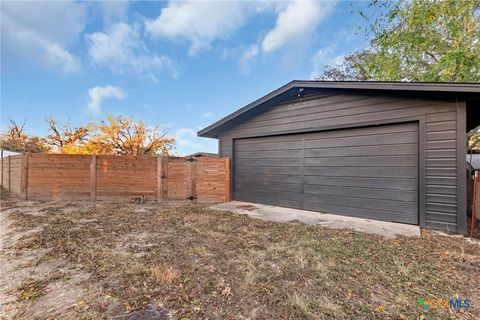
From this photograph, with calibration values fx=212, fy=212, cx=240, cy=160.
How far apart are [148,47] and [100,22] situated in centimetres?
187

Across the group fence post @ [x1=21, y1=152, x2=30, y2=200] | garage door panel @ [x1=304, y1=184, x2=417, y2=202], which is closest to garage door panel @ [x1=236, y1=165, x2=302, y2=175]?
garage door panel @ [x1=304, y1=184, x2=417, y2=202]

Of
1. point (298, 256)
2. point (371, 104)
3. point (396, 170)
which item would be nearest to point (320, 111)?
point (371, 104)

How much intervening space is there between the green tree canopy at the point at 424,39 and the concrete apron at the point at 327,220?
20.1 ft

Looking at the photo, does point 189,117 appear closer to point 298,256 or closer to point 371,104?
point 371,104

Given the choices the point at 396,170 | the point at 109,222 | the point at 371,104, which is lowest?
the point at 109,222

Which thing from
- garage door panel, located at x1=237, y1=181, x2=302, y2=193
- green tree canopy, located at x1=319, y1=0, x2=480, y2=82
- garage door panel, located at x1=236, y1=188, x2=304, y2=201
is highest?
green tree canopy, located at x1=319, y1=0, x2=480, y2=82

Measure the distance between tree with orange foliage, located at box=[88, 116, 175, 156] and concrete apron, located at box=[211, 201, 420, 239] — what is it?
9.51m

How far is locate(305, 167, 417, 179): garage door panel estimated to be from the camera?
433 cm

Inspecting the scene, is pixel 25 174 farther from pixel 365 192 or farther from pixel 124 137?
pixel 365 192

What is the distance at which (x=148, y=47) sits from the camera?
8.59 metres

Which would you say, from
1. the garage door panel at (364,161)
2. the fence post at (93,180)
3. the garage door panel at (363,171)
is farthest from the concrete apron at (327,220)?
the fence post at (93,180)

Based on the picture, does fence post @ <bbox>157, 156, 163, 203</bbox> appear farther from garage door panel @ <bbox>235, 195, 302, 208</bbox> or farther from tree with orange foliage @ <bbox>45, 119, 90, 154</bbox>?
tree with orange foliage @ <bbox>45, 119, 90, 154</bbox>

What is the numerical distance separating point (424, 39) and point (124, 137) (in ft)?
48.8

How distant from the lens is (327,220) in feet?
15.3
